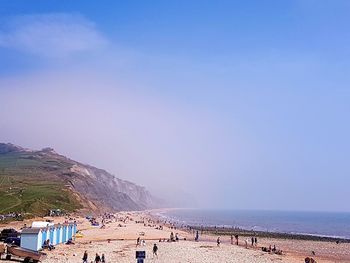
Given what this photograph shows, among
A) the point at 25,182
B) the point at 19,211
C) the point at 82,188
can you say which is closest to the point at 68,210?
the point at 19,211

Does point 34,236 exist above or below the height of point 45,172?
below

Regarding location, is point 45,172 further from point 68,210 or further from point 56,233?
point 56,233

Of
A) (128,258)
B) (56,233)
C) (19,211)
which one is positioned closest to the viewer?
(128,258)

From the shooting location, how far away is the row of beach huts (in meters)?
43.9

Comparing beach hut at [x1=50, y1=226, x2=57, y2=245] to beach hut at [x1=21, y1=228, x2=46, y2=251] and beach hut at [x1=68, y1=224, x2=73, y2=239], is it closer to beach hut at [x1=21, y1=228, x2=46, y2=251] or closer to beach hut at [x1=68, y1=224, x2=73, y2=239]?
beach hut at [x1=21, y1=228, x2=46, y2=251]

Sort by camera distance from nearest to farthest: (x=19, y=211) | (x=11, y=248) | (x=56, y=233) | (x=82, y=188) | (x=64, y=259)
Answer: (x=11, y=248) → (x=64, y=259) → (x=56, y=233) → (x=19, y=211) → (x=82, y=188)

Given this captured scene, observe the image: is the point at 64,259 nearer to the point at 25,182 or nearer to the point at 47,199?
the point at 47,199

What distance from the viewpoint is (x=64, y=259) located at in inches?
1593

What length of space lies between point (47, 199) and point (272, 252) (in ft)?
258

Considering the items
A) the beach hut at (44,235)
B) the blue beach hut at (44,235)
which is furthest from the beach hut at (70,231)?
the blue beach hut at (44,235)

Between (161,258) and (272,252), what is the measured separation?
846 inches

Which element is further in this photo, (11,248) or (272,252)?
(272,252)

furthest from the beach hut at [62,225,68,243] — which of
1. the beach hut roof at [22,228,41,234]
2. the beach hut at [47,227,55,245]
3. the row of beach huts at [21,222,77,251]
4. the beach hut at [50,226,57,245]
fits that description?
the beach hut roof at [22,228,41,234]

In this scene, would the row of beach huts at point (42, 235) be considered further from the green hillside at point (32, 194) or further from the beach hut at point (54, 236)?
the green hillside at point (32, 194)
